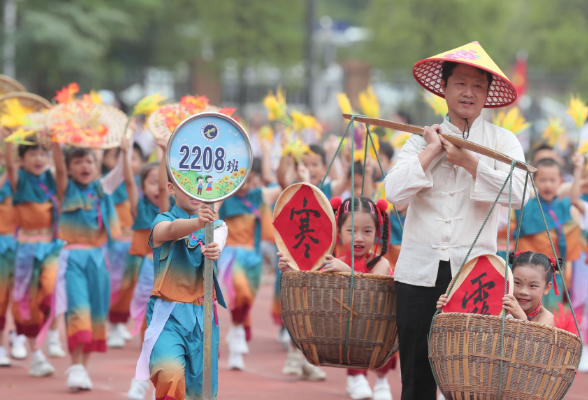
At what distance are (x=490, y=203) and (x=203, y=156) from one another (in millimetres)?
1438

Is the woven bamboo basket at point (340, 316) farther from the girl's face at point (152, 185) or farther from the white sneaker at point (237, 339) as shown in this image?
the white sneaker at point (237, 339)

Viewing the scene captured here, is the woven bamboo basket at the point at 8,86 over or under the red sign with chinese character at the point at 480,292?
over

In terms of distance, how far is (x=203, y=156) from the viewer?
13.8ft

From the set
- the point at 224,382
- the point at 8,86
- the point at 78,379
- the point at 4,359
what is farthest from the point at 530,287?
the point at 8,86

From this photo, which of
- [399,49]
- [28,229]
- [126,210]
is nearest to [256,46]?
[399,49]

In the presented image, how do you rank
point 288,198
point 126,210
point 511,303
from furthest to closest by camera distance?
point 126,210
point 288,198
point 511,303

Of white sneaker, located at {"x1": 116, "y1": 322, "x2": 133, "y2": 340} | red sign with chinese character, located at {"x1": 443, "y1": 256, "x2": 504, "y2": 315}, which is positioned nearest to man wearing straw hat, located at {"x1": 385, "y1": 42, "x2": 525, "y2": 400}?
red sign with chinese character, located at {"x1": 443, "y1": 256, "x2": 504, "y2": 315}

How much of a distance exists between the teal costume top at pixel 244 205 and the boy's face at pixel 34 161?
182 centimetres

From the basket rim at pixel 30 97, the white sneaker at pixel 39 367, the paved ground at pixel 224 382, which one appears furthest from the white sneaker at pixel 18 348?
the basket rim at pixel 30 97

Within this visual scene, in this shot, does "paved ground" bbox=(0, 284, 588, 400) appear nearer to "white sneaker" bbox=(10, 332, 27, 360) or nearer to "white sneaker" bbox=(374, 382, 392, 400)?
"white sneaker" bbox=(10, 332, 27, 360)

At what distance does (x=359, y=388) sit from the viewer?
21.9ft

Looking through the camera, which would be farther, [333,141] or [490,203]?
[333,141]

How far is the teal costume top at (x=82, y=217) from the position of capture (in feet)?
22.9

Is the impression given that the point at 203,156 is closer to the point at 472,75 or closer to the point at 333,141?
the point at 472,75
